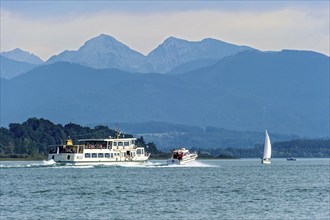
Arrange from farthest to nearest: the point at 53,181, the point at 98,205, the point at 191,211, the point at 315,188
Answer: the point at 53,181
the point at 315,188
the point at 98,205
the point at 191,211

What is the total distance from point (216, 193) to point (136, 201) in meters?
12.7

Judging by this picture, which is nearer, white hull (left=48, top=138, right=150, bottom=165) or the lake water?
the lake water

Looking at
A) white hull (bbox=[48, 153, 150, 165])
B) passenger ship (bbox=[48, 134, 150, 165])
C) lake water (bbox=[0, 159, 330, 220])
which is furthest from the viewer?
passenger ship (bbox=[48, 134, 150, 165])

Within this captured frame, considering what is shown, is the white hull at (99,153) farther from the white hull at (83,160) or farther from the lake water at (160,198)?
the lake water at (160,198)

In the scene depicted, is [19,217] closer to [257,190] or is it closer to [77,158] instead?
[257,190]

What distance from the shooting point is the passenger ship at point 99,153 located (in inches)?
6644

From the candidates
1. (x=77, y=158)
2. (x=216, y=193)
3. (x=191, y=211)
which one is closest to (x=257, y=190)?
(x=216, y=193)

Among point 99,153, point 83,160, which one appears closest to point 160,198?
point 83,160

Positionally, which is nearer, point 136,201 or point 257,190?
point 136,201

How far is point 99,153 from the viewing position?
172 metres

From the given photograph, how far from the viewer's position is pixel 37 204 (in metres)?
84.3

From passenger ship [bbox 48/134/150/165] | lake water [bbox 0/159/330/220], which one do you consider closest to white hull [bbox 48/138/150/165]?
passenger ship [bbox 48/134/150/165]

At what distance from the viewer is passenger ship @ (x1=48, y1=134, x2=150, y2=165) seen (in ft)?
554

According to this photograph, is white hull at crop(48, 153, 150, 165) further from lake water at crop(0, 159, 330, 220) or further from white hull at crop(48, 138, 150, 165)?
lake water at crop(0, 159, 330, 220)
